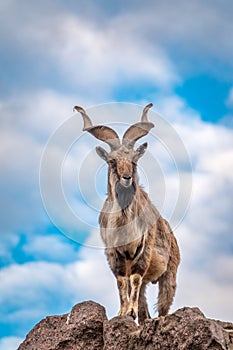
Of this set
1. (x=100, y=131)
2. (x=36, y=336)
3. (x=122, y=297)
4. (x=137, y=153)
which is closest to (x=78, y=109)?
(x=100, y=131)

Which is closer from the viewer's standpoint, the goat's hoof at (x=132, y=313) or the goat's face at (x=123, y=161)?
the goat's hoof at (x=132, y=313)

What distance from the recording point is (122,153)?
17.8 m

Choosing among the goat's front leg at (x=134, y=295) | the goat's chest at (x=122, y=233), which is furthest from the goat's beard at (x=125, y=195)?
the goat's front leg at (x=134, y=295)

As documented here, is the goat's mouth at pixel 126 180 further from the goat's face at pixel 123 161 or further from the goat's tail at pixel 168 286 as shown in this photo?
the goat's tail at pixel 168 286

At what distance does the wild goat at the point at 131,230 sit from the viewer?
17328mm

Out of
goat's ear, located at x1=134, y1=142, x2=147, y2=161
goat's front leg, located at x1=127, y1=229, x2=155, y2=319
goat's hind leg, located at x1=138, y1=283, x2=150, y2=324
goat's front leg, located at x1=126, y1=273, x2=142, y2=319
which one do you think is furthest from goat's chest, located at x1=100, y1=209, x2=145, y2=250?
goat's hind leg, located at x1=138, y1=283, x2=150, y2=324

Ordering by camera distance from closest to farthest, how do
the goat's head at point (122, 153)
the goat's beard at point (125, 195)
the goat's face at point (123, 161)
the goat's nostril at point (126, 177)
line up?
1. the goat's nostril at point (126, 177)
2. the goat's face at point (123, 161)
3. the goat's head at point (122, 153)
4. the goat's beard at point (125, 195)

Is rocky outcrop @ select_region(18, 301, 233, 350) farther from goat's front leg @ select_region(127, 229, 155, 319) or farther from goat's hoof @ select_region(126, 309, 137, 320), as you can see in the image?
goat's front leg @ select_region(127, 229, 155, 319)

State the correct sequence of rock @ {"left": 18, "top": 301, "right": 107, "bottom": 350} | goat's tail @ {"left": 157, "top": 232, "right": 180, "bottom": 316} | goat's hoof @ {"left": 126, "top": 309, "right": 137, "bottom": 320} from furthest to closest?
goat's tail @ {"left": 157, "top": 232, "right": 180, "bottom": 316} < goat's hoof @ {"left": 126, "top": 309, "right": 137, "bottom": 320} < rock @ {"left": 18, "top": 301, "right": 107, "bottom": 350}

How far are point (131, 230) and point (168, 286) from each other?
2.45 m

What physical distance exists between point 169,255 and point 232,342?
19.6ft

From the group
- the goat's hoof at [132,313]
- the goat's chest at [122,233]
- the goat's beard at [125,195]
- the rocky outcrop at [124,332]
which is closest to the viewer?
the rocky outcrop at [124,332]

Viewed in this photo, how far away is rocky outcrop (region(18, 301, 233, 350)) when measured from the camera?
12898 mm

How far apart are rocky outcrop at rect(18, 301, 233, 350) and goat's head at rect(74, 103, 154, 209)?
322cm
